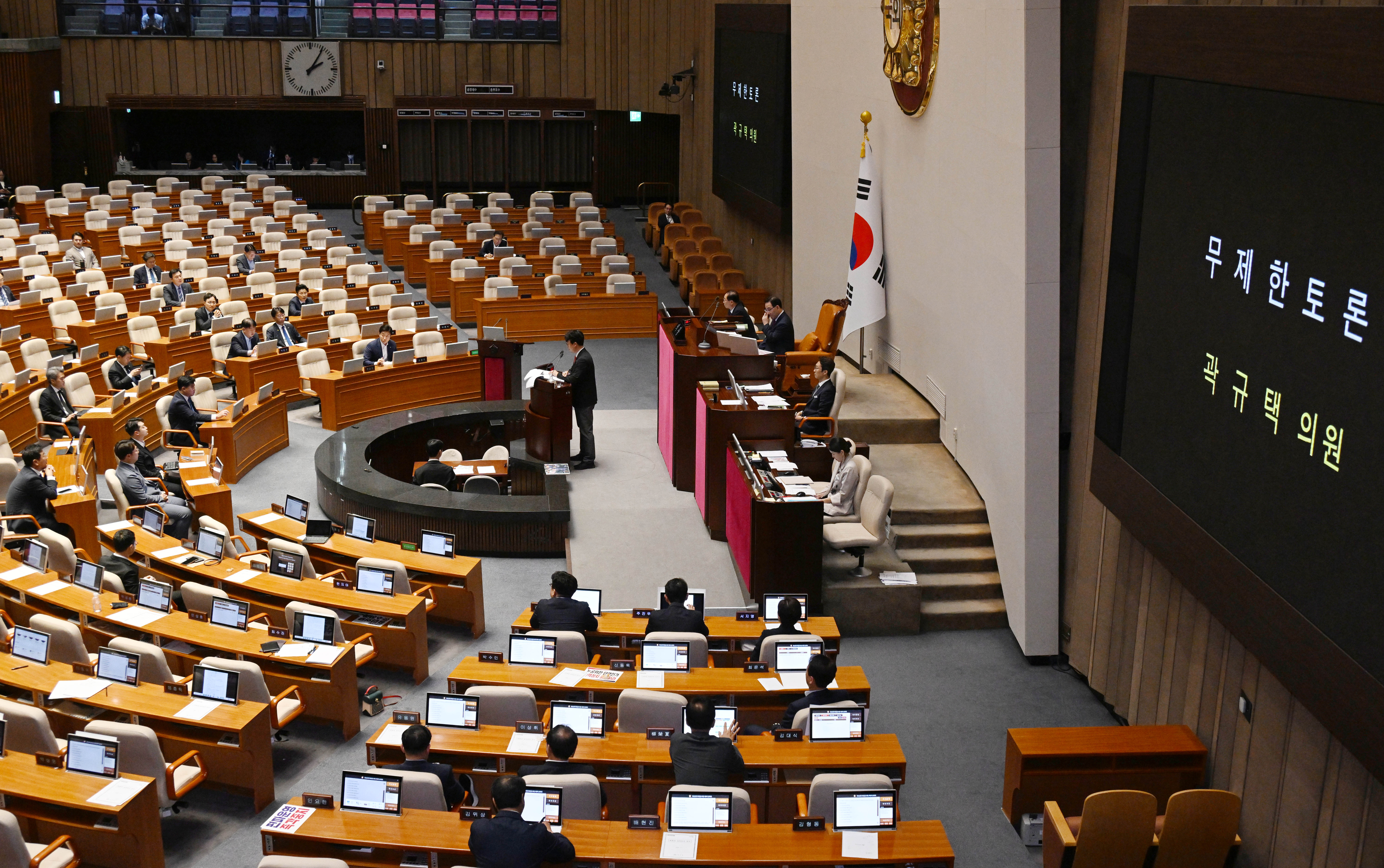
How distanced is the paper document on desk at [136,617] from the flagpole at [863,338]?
24.1 ft

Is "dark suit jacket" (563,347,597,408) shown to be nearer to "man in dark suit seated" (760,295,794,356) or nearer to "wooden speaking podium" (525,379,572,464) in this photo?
"wooden speaking podium" (525,379,572,464)

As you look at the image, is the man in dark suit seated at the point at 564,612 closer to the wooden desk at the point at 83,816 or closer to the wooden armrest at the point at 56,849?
the wooden desk at the point at 83,816

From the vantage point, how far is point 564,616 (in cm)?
814

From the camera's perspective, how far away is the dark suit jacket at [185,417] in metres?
12.2

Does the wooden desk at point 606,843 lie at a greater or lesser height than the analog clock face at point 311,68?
lesser

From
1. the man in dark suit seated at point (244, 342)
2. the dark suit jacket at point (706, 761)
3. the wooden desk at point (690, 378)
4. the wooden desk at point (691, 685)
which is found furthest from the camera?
the man in dark suit seated at point (244, 342)

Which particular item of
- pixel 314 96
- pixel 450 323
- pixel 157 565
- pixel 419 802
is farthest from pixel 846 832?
pixel 314 96

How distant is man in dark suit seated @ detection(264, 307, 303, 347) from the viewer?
15.0 metres

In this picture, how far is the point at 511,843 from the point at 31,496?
6.46 metres

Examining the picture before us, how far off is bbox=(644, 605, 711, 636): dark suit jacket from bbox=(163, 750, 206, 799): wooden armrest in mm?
2619

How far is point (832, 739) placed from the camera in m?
6.95

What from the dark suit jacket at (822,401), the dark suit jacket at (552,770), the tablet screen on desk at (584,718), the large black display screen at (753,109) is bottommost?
the tablet screen on desk at (584,718)

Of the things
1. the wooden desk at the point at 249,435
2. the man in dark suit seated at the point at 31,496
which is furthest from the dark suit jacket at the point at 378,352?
the man in dark suit seated at the point at 31,496

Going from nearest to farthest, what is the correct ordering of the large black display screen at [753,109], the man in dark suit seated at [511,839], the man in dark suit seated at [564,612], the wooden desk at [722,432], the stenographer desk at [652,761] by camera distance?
1. the man in dark suit seated at [511,839]
2. the stenographer desk at [652,761]
3. the man in dark suit seated at [564,612]
4. the wooden desk at [722,432]
5. the large black display screen at [753,109]
